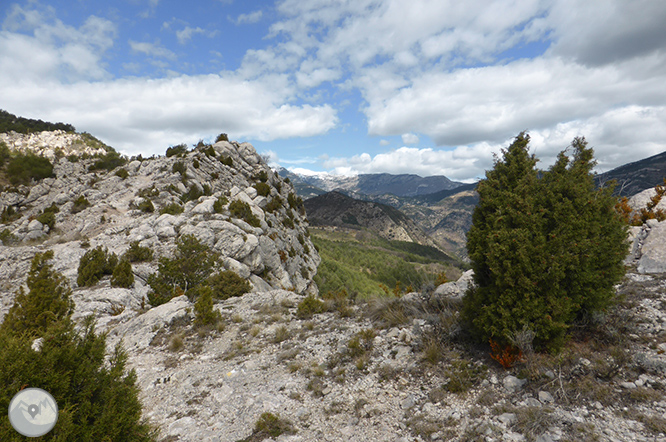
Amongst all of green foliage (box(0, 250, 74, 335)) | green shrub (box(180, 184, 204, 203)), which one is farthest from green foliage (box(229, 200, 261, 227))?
green foliage (box(0, 250, 74, 335))

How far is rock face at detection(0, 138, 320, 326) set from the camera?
18031mm

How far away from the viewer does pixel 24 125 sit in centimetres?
8650

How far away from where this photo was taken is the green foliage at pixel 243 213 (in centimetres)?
2815

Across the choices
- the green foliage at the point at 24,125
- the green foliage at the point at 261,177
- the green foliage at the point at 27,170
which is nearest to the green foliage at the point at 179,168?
the green foliage at the point at 261,177

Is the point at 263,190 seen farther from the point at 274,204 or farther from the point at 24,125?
the point at 24,125

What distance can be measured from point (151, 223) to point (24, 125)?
106m

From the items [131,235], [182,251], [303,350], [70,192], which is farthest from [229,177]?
[303,350]

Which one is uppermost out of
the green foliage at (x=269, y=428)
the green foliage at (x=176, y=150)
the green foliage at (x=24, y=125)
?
the green foliage at (x=24, y=125)

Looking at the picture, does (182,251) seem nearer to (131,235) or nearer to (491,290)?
(131,235)

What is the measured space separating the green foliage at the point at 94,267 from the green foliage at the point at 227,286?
6.81m

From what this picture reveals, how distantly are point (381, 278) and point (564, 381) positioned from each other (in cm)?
5688

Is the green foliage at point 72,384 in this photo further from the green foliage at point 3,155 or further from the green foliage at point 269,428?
the green foliage at point 3,155

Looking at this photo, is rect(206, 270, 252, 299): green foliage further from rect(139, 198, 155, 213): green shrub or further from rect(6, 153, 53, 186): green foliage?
rect(6, 153, 53, 186): green foliage

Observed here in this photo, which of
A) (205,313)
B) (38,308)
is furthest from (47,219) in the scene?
(205,313)
